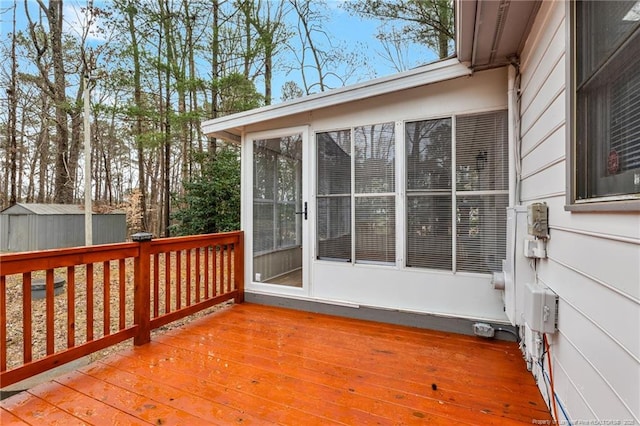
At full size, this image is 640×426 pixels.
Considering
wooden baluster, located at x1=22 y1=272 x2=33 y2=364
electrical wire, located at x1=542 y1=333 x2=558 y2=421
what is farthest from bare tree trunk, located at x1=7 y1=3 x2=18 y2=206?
electrical wire, located at x1=542 y1=333 x2=558 y2=421

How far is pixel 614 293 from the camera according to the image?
1046mm

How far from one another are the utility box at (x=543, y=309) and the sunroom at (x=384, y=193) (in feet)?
3.56

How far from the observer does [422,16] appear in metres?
6.33

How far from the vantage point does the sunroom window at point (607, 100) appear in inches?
38.4

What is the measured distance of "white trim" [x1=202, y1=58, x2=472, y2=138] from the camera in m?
2.68

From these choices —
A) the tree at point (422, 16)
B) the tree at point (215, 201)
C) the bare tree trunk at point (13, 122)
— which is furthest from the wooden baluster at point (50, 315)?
the bare tree trunk at point (13, 122)

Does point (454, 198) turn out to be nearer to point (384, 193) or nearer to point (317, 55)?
point (384, 193)

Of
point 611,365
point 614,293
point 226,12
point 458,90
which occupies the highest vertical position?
point 226,12

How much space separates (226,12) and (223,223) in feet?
18.3

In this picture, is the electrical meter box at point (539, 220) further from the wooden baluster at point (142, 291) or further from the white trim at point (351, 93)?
the wooden baluster at point (142, 291)

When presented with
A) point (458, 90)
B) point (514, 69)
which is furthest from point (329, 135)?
point (514, 69)

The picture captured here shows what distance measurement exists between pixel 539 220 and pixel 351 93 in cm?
202

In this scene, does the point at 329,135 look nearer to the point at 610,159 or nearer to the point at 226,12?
the point at 610,159

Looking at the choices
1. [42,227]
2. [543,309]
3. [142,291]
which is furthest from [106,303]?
[42,227]
